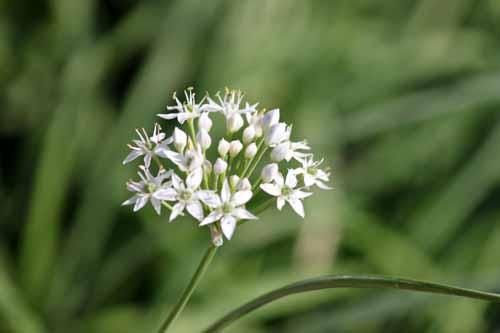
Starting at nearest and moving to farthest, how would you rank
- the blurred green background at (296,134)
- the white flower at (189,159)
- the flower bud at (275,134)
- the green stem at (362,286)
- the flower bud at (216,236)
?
the green stem at (362,286) → the flower bud at (216,236) → the white flower at (189,159) → the flower bud at (275,134) → the blurred green background at (296,134)

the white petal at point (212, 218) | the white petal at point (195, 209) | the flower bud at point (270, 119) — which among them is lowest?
the white petal at point (212, 218)

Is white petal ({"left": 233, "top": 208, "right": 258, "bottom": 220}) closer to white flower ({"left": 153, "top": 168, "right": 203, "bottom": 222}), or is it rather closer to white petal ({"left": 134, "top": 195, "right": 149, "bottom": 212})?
white flower ({"left": 153, "top": 168, "right": 203, "bottom": 222})

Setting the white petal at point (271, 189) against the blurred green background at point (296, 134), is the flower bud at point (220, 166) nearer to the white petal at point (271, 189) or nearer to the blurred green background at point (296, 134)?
the white petal at point (271, 189)

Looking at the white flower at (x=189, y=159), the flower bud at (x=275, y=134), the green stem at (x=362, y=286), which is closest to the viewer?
the green stem at (x=362, y=286)

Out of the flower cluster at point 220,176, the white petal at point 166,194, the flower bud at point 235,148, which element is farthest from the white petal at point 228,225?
the flower bud at point 235,148

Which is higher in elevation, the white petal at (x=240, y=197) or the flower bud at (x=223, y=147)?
the flower bud at (x=223, y=147)

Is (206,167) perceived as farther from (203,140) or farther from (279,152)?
(279,152)

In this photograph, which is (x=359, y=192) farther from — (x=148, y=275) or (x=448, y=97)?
(x=148, y=275)

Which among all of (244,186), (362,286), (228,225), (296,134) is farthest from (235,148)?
(296,134)
